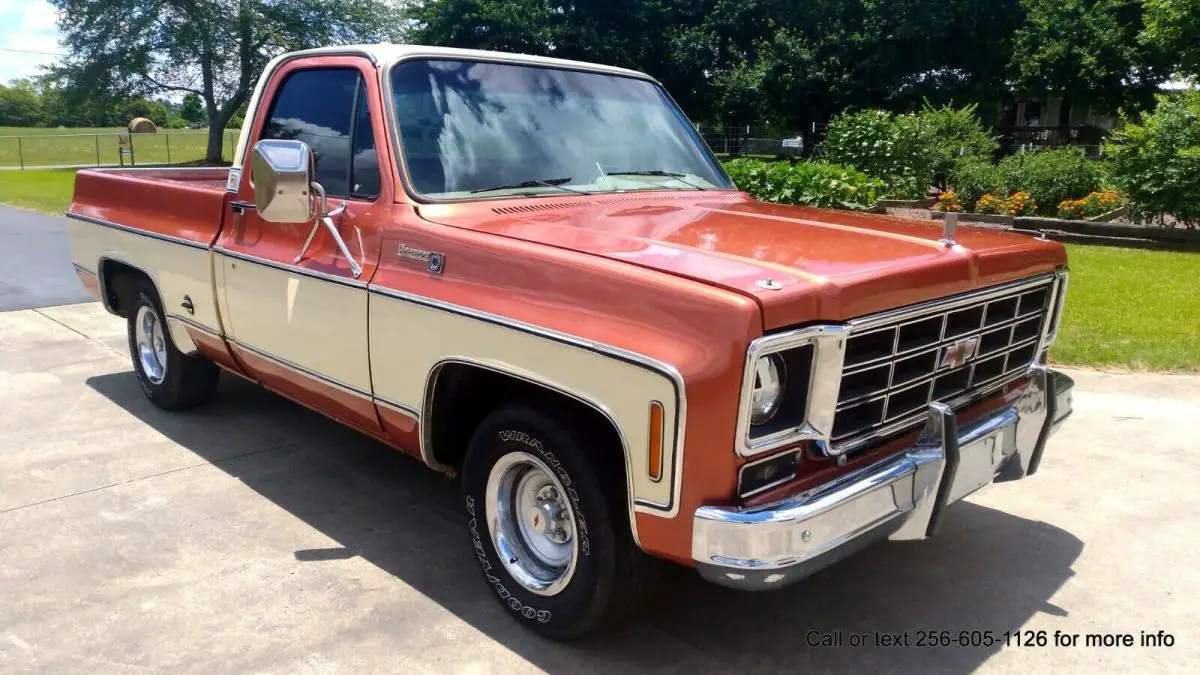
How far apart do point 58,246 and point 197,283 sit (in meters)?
10.1

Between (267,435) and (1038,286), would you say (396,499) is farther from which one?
(1038,286)

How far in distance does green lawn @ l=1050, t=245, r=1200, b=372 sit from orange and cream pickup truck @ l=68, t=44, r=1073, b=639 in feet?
12.1

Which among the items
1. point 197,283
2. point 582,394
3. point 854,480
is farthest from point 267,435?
point 854,480

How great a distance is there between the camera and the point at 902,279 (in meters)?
2.89

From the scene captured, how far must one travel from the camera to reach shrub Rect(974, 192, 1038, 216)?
46.8 ft

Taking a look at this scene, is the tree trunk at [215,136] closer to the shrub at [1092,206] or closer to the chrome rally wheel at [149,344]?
the shrub at [1092,206]

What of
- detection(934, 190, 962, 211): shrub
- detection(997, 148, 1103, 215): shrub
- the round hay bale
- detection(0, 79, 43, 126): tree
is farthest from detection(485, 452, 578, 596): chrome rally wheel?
detection(0, 79, 43, 126): tree

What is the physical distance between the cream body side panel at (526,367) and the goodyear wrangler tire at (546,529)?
0.21 m

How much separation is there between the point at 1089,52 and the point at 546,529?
3705 centimetres

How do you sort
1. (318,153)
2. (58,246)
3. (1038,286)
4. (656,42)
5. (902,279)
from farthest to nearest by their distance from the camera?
(656,42)
(58,246)
(318,153)
(1038,286)
(902,279)

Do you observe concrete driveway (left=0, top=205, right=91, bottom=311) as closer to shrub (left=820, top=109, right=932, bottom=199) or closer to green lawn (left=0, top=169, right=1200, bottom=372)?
green lawn (left=0, top=169, right=1200, bottom=372)

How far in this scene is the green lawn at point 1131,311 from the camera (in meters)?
6.93

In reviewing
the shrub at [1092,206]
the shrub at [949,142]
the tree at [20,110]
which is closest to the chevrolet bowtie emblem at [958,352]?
the shrub at [1092,206]

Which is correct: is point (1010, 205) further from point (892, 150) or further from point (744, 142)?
point (744, 142)
